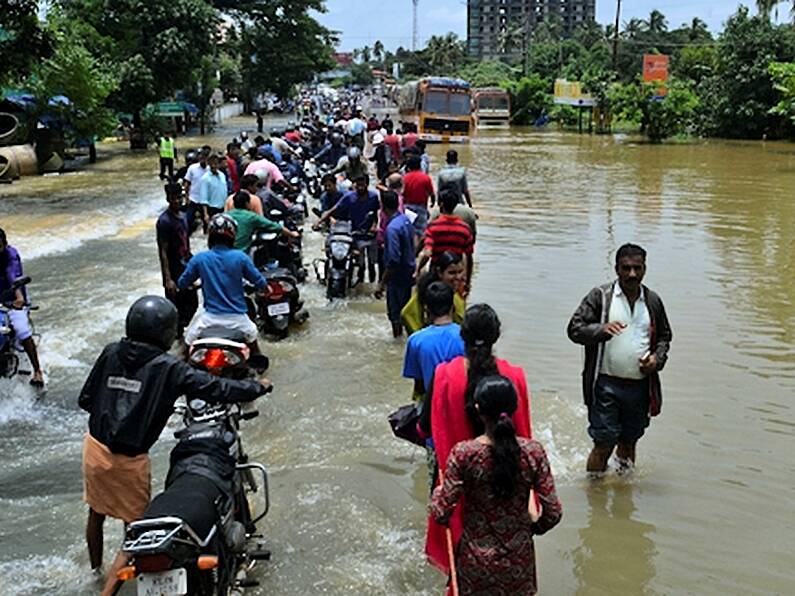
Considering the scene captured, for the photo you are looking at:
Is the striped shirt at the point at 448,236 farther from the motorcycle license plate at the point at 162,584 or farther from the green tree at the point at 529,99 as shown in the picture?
the green tree at the point at 529,99

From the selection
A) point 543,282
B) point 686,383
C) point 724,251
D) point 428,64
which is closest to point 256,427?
point 686,383

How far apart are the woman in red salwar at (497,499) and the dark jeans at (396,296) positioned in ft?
17.1

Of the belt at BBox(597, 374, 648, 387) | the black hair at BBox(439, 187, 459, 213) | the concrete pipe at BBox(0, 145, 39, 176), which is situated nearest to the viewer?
the belt at BBox(597, 374, 648, 387)

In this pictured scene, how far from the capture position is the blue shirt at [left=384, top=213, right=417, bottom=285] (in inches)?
324

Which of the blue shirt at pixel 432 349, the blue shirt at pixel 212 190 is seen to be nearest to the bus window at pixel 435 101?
the blue shirt at pixel 212 190

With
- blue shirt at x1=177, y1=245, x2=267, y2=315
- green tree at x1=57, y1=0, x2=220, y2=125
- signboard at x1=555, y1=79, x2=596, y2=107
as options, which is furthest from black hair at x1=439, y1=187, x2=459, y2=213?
signboard at x1=555, y1=79, x2=596, y2=107

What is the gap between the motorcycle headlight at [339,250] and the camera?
Answer: 10.1 m

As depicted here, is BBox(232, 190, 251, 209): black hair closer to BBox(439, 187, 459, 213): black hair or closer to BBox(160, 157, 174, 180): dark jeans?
BBox(439, 187, 459, 213): black hair

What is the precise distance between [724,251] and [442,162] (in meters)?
15.6

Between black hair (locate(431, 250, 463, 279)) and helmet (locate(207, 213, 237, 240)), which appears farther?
helmet (locate(207, 213, 237, 240))

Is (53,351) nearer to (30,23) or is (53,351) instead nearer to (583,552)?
(583,552)

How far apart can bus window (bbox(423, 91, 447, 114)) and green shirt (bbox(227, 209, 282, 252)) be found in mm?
28346

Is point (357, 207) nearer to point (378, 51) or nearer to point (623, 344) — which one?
point (623, 344)

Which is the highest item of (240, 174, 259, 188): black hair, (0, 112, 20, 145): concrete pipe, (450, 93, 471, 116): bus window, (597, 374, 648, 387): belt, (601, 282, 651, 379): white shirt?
(450, 93, 471, 116): bus window
